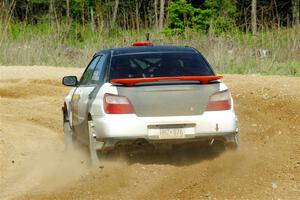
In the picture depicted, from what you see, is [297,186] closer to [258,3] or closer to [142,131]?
[142,131]

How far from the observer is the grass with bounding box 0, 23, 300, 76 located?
20.7 metres

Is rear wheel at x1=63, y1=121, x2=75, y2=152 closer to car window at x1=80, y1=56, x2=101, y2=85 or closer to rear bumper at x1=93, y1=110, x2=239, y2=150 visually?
car window at x1=80, y1=56, x2=101, y2=85

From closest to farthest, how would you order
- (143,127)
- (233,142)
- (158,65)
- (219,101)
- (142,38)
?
(143,127) < (219,101) < (233,142) < (158,65) < (142,38)

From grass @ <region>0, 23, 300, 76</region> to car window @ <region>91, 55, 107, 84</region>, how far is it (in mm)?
9919

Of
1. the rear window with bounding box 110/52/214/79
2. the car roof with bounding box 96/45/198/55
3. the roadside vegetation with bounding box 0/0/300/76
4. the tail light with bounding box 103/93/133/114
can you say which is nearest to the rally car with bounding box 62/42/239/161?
the tail light with bounding box 103/93/133/114

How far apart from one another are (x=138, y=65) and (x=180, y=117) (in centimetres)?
106

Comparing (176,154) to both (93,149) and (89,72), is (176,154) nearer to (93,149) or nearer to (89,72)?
(93,149)

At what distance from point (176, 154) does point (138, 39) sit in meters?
14.9

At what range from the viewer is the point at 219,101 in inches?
336

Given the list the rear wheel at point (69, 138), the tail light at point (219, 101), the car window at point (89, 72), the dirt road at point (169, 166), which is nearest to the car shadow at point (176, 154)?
the dirt road at point (169, 166)

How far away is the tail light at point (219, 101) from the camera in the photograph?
27.8 feet

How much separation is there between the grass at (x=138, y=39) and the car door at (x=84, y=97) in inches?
376

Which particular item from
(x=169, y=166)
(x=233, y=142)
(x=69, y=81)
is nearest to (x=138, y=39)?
(x=69, y=81)

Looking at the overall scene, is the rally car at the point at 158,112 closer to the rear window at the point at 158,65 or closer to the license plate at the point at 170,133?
the license plate at the point at 170,133
